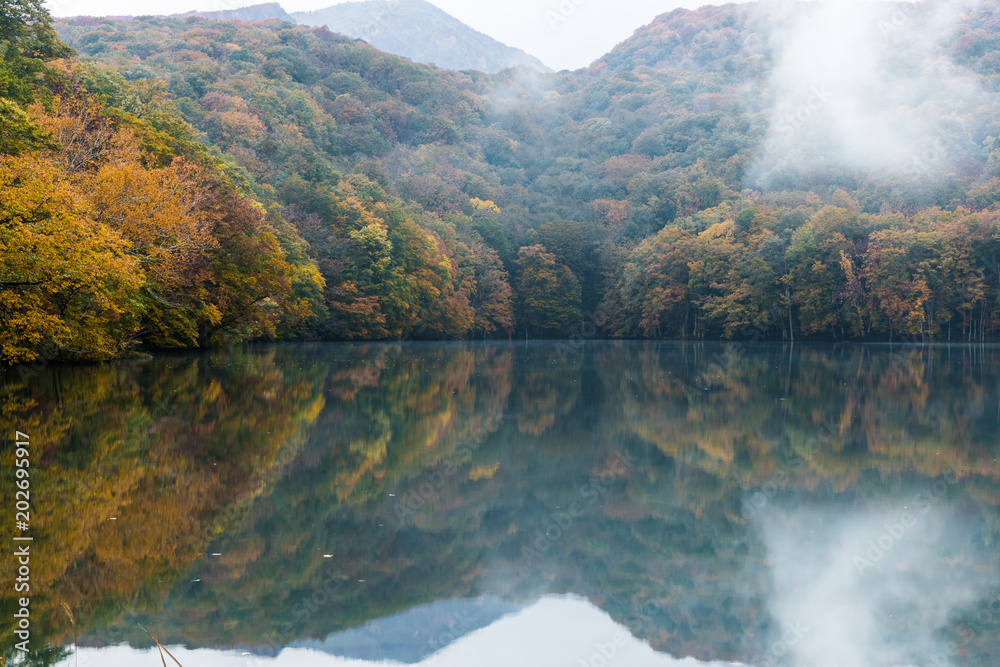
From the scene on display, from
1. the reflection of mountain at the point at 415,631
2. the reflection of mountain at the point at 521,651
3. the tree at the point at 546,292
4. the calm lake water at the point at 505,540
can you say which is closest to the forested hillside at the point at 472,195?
the tree at the point at 546,292

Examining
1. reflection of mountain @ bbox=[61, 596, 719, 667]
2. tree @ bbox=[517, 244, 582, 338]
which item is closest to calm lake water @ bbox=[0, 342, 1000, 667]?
reflection of mountain @ bbox=[61, 596, 719, 667]

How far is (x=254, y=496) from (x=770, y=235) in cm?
6610

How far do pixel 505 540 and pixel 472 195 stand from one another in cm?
9718

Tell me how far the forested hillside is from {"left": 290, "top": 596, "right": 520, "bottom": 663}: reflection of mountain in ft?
46.7

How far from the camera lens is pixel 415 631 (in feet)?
16.0

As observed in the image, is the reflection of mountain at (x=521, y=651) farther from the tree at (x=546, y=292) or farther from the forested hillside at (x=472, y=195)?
the tree at (x=546, y=292)

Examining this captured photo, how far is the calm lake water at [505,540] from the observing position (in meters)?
4.70

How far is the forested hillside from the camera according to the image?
24.9 metres

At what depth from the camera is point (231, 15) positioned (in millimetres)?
188500

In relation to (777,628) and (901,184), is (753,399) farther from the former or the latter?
(901,184)

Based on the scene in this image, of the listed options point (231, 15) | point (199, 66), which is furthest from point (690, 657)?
point (231, 15)

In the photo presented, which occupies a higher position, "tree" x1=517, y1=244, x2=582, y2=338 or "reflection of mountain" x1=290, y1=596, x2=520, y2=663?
"reflection of mountain" x1=290, y1=596, x2=520, y2=663

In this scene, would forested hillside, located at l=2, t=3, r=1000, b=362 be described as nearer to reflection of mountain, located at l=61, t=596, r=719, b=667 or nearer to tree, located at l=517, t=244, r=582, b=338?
tree, located at l=517, t=244, r=582, b=338

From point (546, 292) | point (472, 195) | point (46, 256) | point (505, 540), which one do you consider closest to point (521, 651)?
point (505, 540)
